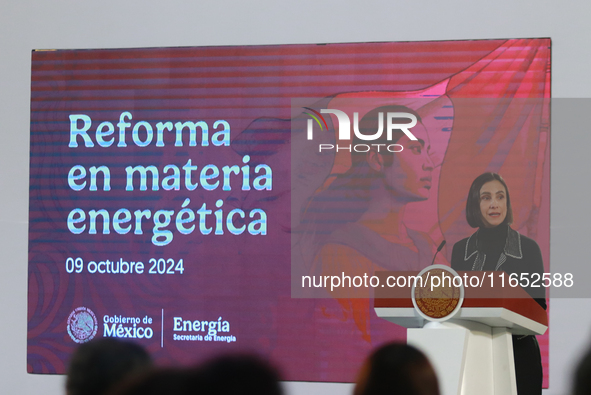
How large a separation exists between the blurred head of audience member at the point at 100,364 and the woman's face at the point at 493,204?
2396 millimetres

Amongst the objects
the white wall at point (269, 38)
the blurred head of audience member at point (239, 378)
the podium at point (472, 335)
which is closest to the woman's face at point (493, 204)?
the white wall at point (269, 38)

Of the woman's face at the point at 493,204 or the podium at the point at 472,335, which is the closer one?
the podium at the point at 472,335

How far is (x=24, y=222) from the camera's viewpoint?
11.5 feet

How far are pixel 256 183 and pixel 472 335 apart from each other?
221 centimetres

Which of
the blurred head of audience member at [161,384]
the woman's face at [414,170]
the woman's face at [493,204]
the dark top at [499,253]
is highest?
the woman's face at [414,170]

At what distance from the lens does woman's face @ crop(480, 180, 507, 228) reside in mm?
3140

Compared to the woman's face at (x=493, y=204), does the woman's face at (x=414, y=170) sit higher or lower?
higher

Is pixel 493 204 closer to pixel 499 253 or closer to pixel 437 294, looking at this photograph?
pixel 499 253

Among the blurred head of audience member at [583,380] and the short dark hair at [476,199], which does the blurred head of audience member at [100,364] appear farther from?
the short dark hair at [476,199]

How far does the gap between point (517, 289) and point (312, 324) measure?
2.05 meters

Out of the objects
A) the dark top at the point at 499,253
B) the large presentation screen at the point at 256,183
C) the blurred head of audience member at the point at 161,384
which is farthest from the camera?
the large presentation screen at the point at 256,183

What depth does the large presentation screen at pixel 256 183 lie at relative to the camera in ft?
10.5

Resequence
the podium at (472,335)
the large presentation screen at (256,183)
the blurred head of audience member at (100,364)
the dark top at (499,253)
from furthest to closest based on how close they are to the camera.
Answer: the large presentation screen at (256,183)
the dark top at (499,253)
the podium at (472,335)
the blurred head of audience member at (100,364)

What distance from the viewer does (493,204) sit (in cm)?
318
